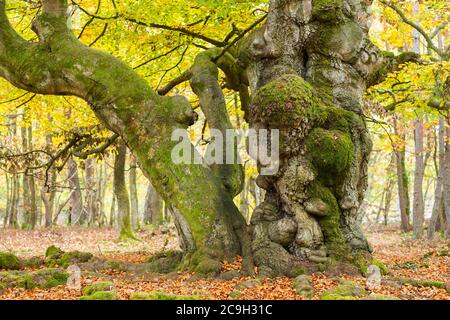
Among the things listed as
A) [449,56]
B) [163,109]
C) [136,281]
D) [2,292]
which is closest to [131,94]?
[163,109]

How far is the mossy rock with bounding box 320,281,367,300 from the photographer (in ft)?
17.0

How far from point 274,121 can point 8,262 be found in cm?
463

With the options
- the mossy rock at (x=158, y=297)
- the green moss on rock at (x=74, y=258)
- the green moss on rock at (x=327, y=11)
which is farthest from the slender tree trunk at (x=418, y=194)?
the mossy rock at (x=158, y=297)

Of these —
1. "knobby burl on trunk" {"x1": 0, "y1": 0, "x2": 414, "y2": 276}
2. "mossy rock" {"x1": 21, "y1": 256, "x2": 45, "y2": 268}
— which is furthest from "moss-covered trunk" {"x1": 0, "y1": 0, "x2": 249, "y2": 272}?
"mossy rock" {"x1": 21, "y1": 256, "x2": 45, "y2": 268}

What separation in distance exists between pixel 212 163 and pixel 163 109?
4.30 ft

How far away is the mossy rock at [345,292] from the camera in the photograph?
204 inches

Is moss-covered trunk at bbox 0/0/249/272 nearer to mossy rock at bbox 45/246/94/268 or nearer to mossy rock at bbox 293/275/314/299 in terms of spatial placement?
mossy rock at bbox 293/275/314/299

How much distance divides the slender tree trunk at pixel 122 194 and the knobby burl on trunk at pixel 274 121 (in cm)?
674

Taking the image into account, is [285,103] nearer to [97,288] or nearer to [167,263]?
[167,263]

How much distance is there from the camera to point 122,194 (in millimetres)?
14656

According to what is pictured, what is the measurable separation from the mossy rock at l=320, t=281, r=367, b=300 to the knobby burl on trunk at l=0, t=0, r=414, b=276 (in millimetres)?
1066

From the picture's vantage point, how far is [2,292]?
5.70 m

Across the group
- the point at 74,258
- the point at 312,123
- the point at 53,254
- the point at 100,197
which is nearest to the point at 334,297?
the point at 312,123

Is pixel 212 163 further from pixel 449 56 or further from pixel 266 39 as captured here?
pixel 449 56
